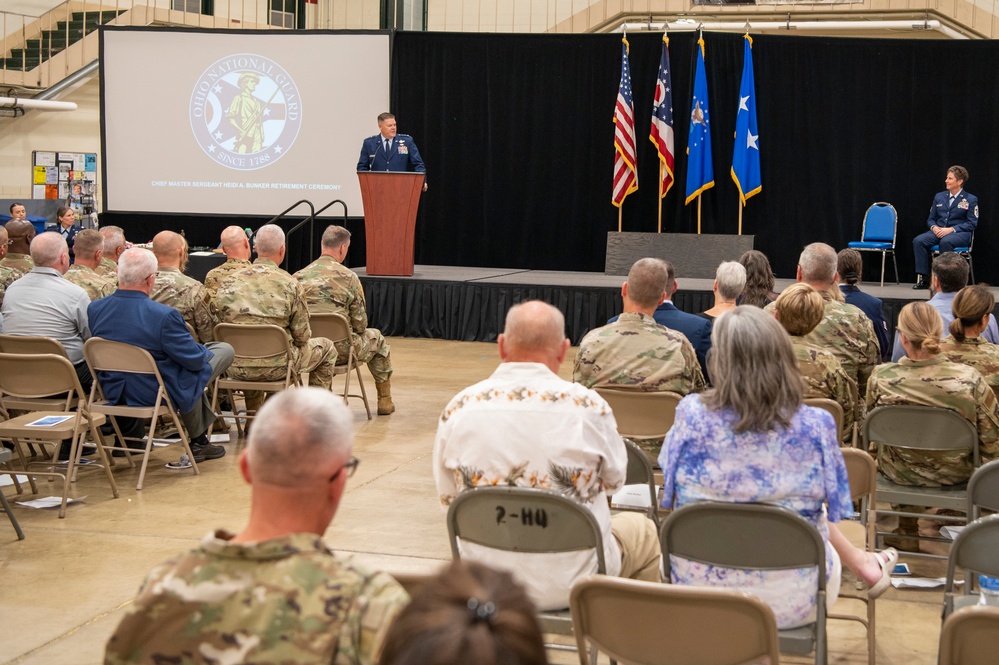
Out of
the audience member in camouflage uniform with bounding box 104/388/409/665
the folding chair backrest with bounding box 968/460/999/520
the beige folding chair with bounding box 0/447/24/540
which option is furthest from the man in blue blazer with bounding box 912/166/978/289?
the audience member in camouflage uniform with bounding box 104/388/409/665

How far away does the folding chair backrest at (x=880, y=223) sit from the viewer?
1116cm

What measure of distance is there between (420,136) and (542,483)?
10.6m

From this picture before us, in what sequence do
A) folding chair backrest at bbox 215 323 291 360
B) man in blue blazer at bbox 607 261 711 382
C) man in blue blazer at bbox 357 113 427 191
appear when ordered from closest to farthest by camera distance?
man in blue blazer at bbox 607 261 711 382, folding chair backrest at bbox 215 323 291 360, man in blue blazer at bbox 357 113 427 191

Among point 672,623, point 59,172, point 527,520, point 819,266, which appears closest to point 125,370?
point 527,520

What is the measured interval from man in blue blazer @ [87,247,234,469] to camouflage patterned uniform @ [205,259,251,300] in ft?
3.51

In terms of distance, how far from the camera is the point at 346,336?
272 inches

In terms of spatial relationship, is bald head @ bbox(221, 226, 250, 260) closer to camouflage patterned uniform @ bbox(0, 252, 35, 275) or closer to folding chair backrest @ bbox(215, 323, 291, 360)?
folding chair backrest @ bbox(215, 323, 291, 360)

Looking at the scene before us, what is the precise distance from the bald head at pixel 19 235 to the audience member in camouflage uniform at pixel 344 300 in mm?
1884

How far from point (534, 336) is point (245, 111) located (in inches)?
407

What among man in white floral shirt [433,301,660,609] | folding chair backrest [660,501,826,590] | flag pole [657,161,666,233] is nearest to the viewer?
folding chair backrest [660,501,826,590]

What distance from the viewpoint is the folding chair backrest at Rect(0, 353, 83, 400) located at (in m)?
4.89

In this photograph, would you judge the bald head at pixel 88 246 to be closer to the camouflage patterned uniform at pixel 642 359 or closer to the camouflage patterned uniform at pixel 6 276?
the camouflage patterned uniform at pixel 6 276

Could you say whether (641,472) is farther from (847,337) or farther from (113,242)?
(113,242)

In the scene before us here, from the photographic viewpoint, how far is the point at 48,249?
559 centimetres
